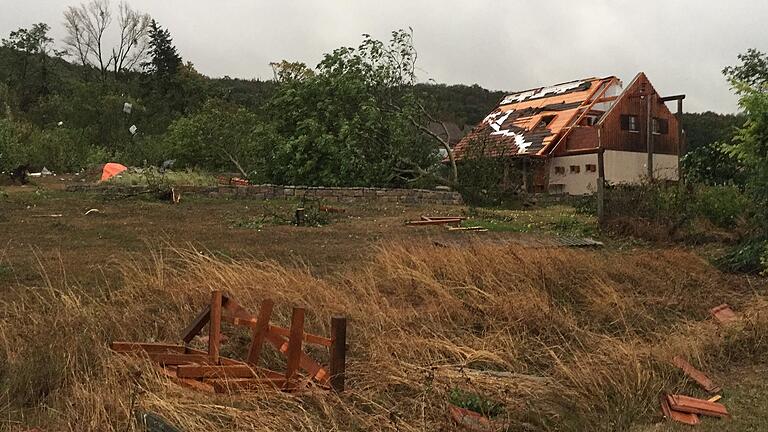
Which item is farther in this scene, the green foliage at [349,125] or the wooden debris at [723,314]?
the green foliage at [349,125]

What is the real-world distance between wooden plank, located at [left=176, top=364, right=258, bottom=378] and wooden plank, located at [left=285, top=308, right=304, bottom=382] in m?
0.25

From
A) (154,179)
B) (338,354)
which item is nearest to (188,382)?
(338,354)

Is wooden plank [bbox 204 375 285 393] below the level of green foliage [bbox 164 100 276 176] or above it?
below

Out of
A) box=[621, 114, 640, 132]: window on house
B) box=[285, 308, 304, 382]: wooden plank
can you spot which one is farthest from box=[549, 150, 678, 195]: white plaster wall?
box=[285, 308, 304, 382]: wooden plank

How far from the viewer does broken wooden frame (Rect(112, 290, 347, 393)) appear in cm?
379

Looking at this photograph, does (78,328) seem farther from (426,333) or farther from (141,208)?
(141,208)

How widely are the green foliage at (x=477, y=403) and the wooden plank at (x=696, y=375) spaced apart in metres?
1.44

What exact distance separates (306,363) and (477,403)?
1.09 m

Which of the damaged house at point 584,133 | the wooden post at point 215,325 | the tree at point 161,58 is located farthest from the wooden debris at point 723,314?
the tree at point 161,58

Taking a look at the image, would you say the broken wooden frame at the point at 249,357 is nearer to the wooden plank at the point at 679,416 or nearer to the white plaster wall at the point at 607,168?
the wooden plank at the point at 679,416

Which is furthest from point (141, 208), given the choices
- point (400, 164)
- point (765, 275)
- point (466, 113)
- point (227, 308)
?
point (466, 113)

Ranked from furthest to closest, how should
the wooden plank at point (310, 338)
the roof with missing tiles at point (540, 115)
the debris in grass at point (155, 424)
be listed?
the roof with missing tiles at point (540, 115)
the wooden plank at point (310, 338)
the debris in grass at point (155, 424)

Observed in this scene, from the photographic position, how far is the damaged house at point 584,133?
1156 inches

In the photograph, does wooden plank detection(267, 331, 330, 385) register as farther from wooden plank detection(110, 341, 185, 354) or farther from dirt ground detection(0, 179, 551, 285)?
dirt ground detection(0, 179, 551, 285)
